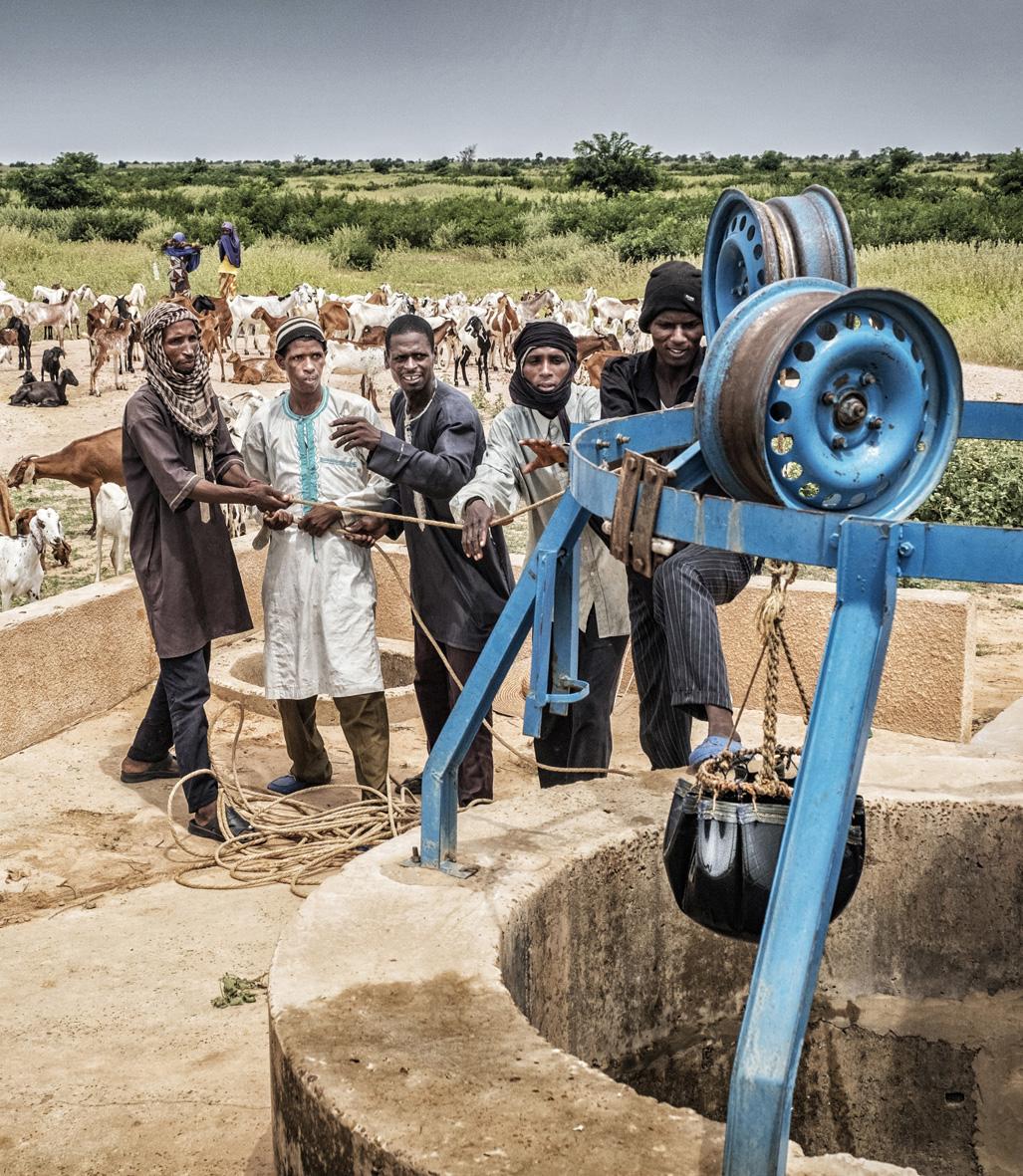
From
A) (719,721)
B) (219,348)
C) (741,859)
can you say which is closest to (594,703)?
(719,721)

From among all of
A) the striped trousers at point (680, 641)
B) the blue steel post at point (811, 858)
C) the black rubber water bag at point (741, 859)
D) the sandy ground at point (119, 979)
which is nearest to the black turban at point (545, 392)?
the striped trousers at point (680, 641)

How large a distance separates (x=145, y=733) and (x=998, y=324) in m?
16.3

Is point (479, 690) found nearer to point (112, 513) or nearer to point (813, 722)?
point (813, 722)

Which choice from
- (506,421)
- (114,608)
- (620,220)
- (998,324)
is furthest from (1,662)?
(620,220)

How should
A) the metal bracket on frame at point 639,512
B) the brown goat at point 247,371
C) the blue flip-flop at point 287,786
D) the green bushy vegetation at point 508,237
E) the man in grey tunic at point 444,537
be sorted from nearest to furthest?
the metal bracket on frame at point 639,512, the man in grey tunic at point 444,537, the blue flip-flop at point 287,786, the brown goat at point 247,371, the green bushy vegetation at point 508,237

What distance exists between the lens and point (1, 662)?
5.96 metres

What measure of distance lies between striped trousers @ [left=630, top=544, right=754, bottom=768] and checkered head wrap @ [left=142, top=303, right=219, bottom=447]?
1.70m

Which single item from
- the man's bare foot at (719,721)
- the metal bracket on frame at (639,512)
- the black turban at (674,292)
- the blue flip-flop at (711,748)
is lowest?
the man's bare foot at (719,721)

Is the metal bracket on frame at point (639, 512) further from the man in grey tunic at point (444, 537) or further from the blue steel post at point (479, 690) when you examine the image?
the man in grey tunic at point (444, 537)

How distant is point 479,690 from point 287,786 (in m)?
2.70

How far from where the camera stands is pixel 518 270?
108 ft

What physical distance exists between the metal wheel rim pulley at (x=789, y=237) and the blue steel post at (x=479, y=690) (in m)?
0.63

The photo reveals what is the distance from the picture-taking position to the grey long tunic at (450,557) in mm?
5262

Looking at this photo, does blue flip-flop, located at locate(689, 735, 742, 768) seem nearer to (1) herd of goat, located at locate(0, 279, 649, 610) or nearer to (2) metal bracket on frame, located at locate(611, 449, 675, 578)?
(2) metal bracket on frame, located at locate(611, 449, 675, 578)
